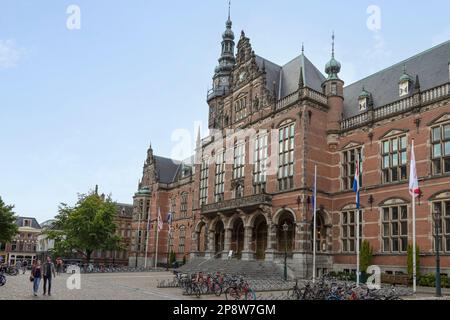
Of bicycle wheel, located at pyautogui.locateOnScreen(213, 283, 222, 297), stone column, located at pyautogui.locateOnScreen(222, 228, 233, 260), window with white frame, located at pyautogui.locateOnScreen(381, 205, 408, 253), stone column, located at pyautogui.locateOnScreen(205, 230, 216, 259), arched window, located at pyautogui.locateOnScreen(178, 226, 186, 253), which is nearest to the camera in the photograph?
bicycle wheel, located at pyautogui.locateOnScreen(213, 283, 222, 297)


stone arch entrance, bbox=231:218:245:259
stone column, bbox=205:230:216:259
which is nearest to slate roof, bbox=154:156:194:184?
stone column, bbox=205:230:216:259

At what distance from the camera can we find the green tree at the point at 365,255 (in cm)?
3194

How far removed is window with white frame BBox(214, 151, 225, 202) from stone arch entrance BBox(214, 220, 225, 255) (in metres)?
2.73

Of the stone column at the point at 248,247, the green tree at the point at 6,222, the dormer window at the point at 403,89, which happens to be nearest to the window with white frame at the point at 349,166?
the dormer window at the point at 403,89

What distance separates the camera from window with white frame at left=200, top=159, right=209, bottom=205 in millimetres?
50906

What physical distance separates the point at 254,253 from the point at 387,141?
50.4 feet

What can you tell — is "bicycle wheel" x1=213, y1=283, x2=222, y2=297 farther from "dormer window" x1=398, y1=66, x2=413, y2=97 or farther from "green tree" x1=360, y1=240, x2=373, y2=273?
"dormer window" x1=398, y1=66, x2=413, y2=97

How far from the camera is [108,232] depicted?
5419 centimetres

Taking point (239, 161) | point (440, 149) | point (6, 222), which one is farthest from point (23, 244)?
point (440, 149)

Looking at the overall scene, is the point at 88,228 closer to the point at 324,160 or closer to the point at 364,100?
the point at 324,160

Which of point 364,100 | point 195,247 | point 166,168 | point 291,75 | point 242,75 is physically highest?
point 242,75

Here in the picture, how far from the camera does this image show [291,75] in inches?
1690

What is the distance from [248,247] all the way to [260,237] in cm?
218
